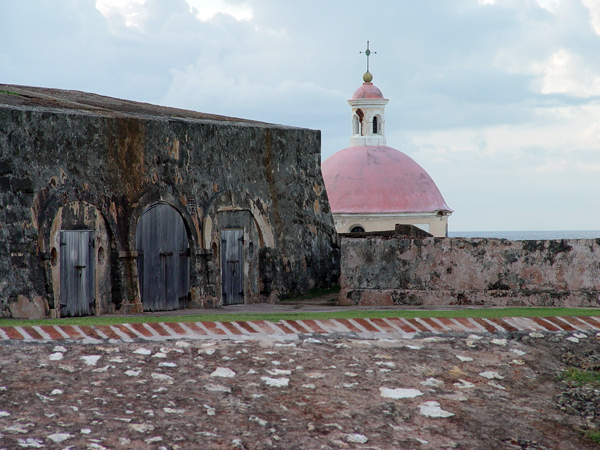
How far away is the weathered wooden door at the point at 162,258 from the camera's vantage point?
13633 millimetres

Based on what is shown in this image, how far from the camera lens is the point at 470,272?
1290 cm

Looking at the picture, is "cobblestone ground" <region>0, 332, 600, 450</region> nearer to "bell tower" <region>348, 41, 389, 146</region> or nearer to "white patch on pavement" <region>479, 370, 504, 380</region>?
"white patch on pavement" <region>479, 370, 504, 380</region>

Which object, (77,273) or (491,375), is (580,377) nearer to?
(491,375)

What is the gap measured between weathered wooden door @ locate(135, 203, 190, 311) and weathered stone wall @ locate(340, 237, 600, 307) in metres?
3.01

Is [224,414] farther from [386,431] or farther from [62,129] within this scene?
[62,129]

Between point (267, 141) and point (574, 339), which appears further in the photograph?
point (267, 141)

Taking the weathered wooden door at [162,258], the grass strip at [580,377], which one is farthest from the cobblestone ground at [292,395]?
the weathered wooden door at [162,258]

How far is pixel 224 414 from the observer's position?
5.88m

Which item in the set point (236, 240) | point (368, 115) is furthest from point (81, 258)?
point (368, 115)

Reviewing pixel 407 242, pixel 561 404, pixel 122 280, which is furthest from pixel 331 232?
pixel 561 404

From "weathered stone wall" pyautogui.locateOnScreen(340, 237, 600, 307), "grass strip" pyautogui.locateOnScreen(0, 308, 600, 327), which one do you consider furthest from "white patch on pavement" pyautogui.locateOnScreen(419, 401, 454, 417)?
"weathered stone wall" pyautogui.locateOnScreen(340, 237, 600, 307)

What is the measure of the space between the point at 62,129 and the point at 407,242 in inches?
235

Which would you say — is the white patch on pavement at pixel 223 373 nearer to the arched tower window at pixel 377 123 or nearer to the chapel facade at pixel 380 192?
the chapel facade at pixel 380 192

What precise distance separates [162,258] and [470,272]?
5.41 metres
